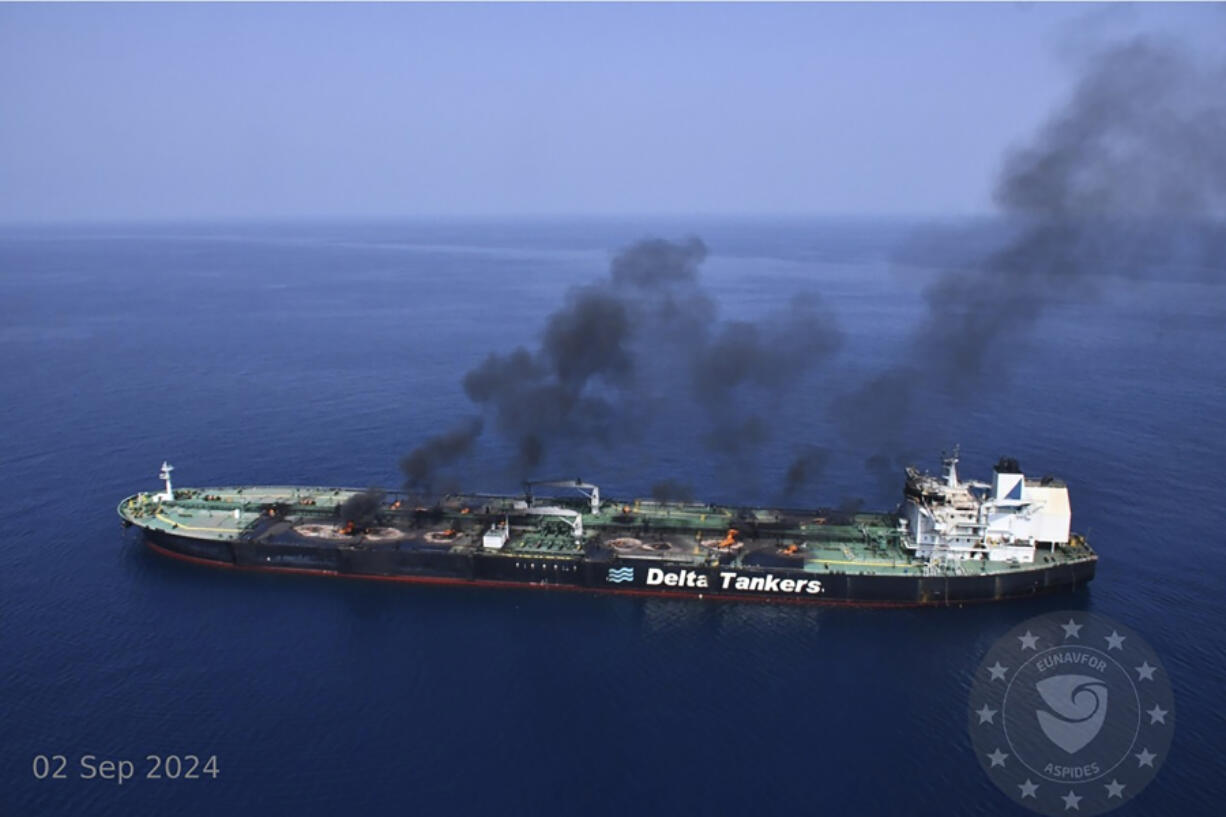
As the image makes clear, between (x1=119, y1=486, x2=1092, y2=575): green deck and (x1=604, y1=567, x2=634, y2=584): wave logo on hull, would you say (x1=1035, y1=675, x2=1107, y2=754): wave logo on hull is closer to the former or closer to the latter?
(x1=119, y1=486, x2=1092, y2=575): green deck

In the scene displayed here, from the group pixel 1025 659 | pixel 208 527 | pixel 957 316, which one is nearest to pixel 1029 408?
→ pixel 957 316

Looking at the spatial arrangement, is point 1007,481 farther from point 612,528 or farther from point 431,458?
point 431,458

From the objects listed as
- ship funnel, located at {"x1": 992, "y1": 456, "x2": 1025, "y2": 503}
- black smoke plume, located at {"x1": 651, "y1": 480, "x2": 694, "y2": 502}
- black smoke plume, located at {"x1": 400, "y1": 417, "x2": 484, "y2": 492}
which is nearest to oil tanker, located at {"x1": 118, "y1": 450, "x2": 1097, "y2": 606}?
ship funnel, located at {"x1": 992, "y1": 456, "x2": 1025, "y2": 503}

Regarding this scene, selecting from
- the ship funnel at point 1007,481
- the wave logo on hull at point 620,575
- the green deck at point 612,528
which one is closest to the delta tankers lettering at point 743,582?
the green deck at point 612,528

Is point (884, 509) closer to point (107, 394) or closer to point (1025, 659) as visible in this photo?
point (1025, 659)

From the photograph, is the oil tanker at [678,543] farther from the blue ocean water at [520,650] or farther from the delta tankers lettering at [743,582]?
the blue ocean water at [520,650]

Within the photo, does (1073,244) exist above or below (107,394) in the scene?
above
